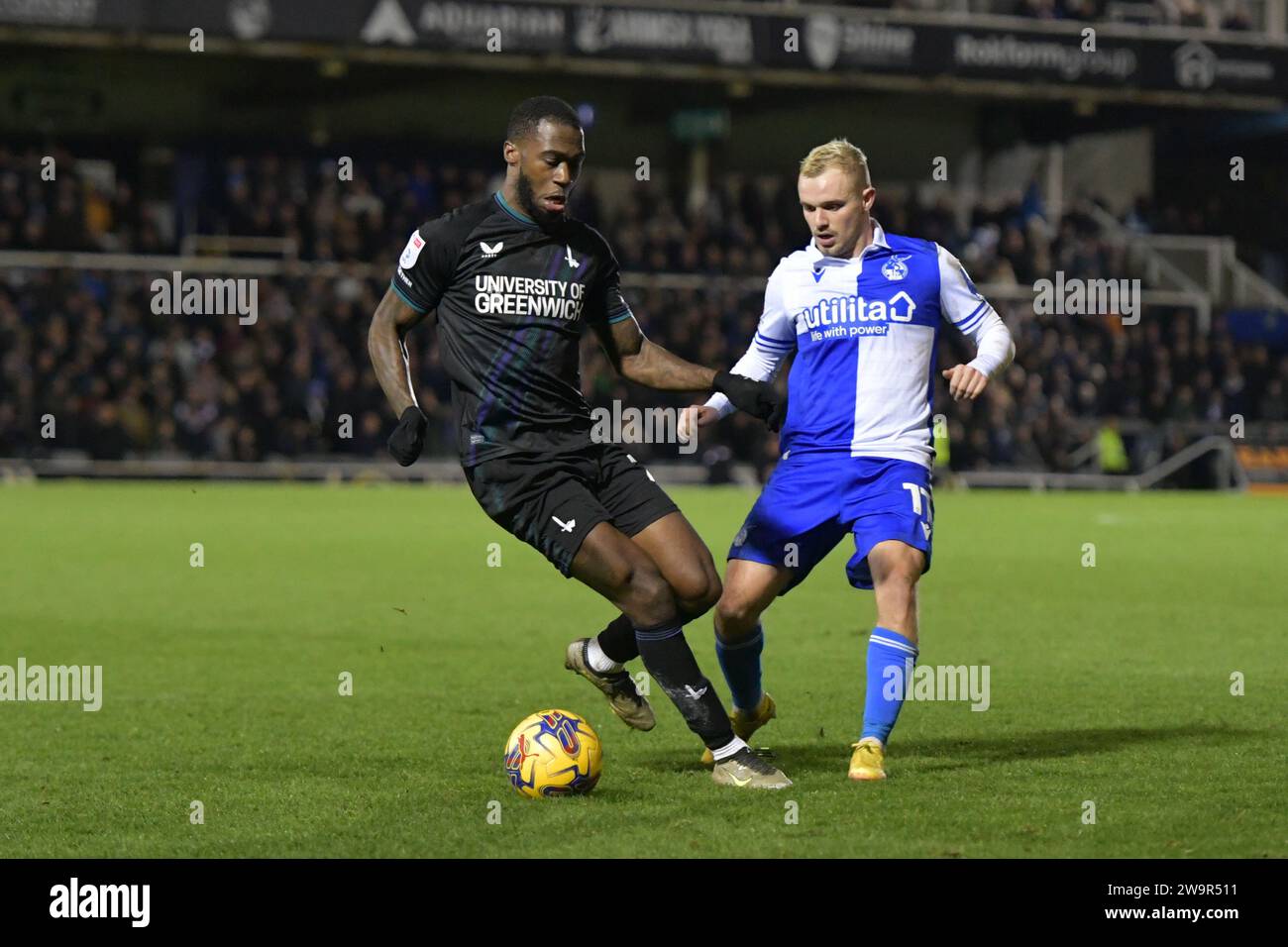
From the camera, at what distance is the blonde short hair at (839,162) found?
23.6ft

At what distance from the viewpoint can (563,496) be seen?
6984 millimetres

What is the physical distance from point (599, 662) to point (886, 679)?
1.21m

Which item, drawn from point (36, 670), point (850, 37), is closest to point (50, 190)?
point (850, 37)

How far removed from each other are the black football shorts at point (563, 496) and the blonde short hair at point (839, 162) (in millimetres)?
1304

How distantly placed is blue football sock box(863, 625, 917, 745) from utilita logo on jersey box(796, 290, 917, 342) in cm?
116

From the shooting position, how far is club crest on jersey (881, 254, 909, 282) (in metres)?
7.40

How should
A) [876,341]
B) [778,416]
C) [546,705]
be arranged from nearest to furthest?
[778,416] → [876,341] → [546,705]

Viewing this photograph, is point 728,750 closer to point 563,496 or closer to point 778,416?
point 563,496

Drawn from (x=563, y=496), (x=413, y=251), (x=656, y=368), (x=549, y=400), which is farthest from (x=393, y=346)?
(x=656, y=368)

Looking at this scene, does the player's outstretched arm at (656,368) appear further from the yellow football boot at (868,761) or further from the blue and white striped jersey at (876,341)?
the yellow football boot at (868,761)

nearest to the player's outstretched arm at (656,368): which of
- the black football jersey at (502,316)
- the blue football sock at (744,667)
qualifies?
the black football jersey at (502,316)

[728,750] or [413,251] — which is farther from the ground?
[413,251]

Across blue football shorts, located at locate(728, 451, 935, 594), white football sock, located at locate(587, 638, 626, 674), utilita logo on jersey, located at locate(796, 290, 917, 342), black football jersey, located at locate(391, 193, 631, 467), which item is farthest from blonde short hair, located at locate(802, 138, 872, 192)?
white football sock, located at locate(587, 638, 626, 674)

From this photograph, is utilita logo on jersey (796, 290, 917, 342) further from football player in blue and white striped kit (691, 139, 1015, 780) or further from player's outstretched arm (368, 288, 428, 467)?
player's outstretched arm (368, 288, 428, 467)
